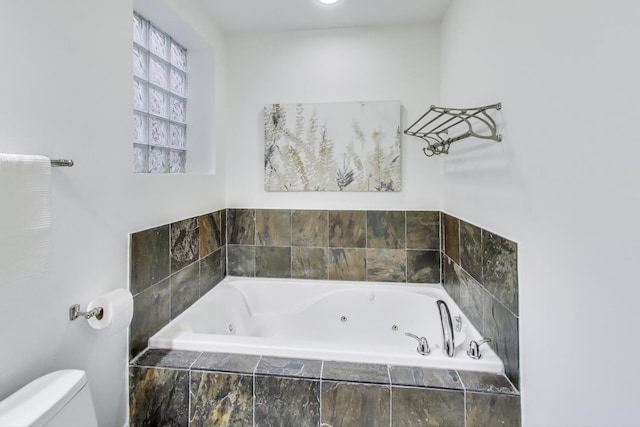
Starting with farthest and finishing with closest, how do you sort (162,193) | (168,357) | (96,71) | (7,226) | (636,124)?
(162,193) → (168,357) → (96,71) → (7,226) → (636,124)

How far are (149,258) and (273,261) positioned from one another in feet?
3.61

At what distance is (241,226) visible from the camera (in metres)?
2.57

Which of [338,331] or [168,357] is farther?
[338,331]

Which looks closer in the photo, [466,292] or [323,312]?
[466,292]

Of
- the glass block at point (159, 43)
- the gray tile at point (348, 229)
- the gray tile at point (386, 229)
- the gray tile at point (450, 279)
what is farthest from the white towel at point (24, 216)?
the gray tile at point (450, 279)

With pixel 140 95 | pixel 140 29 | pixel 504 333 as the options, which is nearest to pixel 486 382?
pixel 504 333

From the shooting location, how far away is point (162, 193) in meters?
1.71

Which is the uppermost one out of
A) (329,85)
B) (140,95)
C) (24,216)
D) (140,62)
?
(329,85)

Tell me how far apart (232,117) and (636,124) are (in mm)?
2455

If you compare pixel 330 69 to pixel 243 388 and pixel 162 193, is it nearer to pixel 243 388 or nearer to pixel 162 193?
pixel 162 193

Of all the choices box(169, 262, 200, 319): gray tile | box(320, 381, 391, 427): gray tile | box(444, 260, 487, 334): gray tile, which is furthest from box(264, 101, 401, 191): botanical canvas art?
box(320, 381, 391, 427): gray tile

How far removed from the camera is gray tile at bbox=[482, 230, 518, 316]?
Result: 48.9 inches

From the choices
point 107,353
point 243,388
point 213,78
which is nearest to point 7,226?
point 107,353

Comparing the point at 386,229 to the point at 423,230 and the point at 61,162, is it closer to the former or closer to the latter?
the point at 423,230
